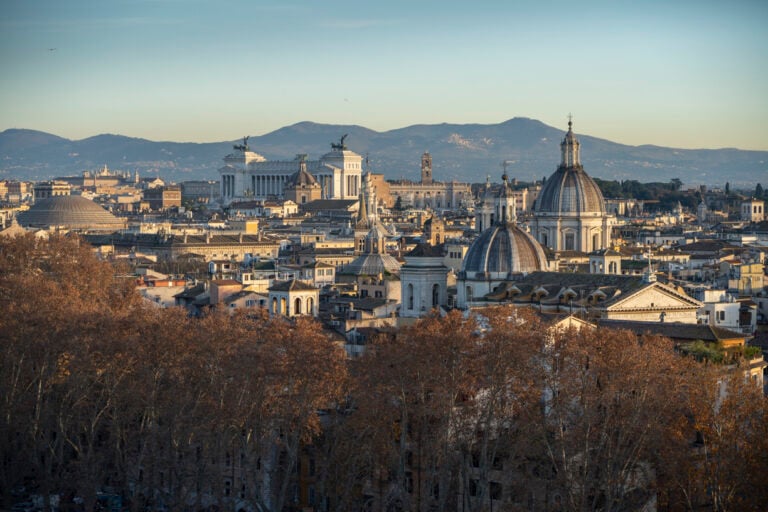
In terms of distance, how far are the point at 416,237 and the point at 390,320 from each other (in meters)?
51.4

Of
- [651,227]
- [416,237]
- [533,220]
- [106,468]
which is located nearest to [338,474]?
[106,468]

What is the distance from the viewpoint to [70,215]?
13912 cm

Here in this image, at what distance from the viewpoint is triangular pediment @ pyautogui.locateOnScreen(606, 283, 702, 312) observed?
5356 cm

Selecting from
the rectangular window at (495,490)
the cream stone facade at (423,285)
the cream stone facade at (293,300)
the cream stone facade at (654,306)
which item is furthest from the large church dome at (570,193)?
the rectangular window at (495,490)

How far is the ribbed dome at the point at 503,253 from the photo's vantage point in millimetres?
59719

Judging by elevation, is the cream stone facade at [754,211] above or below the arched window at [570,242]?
below

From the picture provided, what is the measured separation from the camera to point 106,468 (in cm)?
4259

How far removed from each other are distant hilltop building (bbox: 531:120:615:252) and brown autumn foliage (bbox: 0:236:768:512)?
4033 centimetres

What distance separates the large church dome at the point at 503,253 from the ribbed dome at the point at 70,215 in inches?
3073

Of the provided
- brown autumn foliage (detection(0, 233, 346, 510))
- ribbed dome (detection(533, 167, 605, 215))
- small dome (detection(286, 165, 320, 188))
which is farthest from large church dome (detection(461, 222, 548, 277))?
small dome (detection(286, 165, 320, 188))

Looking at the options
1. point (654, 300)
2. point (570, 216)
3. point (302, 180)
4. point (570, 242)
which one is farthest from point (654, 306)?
point (302, 180)

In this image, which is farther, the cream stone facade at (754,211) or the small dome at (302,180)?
the small dome at (302,180)

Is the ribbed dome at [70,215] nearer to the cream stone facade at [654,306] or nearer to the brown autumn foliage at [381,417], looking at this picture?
the cream stone facade at [654,306]

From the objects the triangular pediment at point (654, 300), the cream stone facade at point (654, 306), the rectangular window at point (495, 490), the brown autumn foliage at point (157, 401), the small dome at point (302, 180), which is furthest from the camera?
the small dome at point (302, 180)
